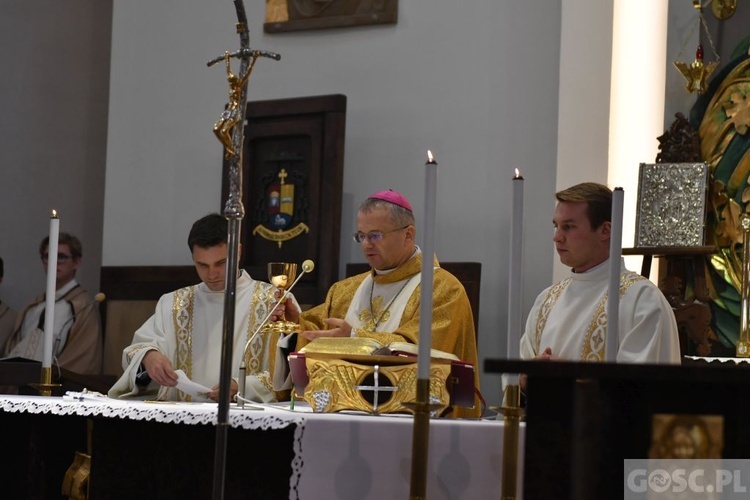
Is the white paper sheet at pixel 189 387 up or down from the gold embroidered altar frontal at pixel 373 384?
down

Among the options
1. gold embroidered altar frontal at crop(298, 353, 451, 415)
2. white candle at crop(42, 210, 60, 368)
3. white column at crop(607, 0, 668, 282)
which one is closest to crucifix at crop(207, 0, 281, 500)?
gold embroidered altar frontal at crop(298, 353, 451, 415)

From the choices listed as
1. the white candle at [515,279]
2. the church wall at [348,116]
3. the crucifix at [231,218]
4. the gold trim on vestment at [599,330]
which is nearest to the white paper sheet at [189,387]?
the gold trim on vestment at [599,330]

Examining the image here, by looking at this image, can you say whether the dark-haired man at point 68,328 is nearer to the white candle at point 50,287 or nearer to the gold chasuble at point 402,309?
the gold chasuble at point 402,309

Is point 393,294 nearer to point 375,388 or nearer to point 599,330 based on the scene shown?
point 599,330

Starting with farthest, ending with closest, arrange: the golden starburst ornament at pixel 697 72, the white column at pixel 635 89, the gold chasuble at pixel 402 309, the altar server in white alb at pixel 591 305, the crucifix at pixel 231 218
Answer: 1. the white column at pixel 635 89
2. the golden starburst ornament at pixel 697 72
3. the gold chasuble at pixel 402 309
4. the altar server in white alb at pixel 591 305
5. the crucifix at pixel 231 218

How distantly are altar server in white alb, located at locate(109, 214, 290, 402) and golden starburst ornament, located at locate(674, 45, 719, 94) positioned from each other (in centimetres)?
254

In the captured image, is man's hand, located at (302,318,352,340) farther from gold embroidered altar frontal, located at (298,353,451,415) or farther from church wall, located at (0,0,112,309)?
church wall, located at (0,0,112,309)

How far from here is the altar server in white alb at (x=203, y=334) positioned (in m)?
5.52

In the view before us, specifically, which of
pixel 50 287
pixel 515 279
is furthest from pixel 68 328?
pixel 515 279

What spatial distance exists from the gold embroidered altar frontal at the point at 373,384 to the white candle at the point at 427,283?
103 centimetres

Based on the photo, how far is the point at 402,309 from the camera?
216 inches

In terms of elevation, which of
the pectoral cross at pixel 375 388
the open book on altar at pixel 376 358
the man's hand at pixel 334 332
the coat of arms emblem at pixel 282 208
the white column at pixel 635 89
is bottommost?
the pectoral cross at pixel 375 388

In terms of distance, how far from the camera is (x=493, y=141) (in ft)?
23.8

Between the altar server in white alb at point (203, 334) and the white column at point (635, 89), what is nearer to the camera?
the altar server in white alb at point (203, 334)
